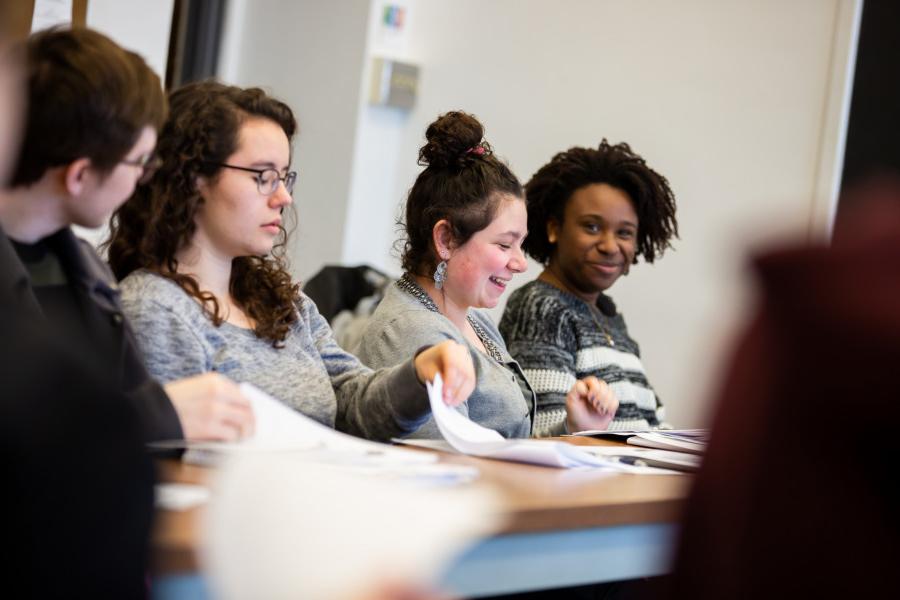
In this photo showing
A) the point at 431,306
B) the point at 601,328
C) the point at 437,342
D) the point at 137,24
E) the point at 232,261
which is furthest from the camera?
the point at 137,24

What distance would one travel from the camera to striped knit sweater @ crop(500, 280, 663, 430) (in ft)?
8.25

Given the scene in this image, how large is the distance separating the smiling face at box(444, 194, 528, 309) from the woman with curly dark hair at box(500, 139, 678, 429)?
309mm

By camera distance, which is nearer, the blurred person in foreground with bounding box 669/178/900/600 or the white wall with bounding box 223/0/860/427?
the blurred person in foreground with bounding box 669/178/900/600

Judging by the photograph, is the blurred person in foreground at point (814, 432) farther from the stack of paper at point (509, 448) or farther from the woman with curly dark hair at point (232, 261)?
the woman with curly dark hair at point (232, 261)

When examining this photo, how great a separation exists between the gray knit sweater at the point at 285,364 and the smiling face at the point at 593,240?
0.98m

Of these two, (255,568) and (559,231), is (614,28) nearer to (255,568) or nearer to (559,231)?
(559,231)

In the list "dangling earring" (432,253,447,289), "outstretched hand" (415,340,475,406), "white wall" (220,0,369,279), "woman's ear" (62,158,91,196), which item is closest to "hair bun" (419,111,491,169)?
"dangling earring" (432,253,447,289)

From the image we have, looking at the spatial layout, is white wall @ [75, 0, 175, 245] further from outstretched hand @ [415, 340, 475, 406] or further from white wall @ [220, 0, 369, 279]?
outstretched hand @ [415, 340, 475, 406]

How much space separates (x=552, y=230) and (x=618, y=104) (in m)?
1.26

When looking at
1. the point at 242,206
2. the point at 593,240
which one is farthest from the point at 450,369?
the point at 593,240

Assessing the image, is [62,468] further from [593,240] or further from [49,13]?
[49,13]

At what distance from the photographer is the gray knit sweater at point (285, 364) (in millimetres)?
1584

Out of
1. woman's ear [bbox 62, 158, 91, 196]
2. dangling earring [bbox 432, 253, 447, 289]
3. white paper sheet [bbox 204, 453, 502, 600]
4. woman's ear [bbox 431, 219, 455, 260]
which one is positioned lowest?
white paper sheet [bbox 204, 453, 502, 600]

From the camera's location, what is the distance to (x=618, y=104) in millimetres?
3992
